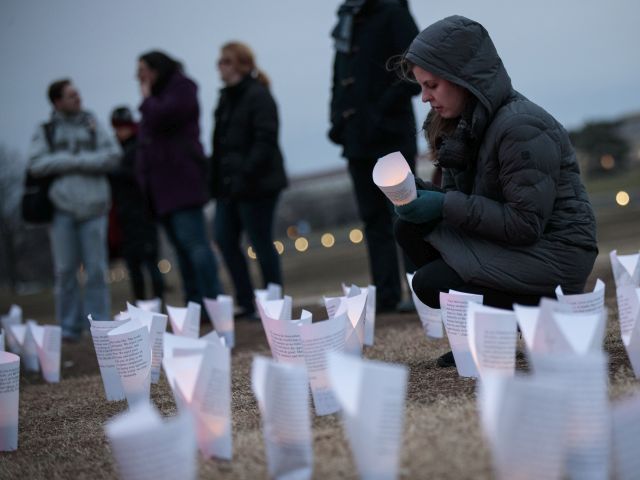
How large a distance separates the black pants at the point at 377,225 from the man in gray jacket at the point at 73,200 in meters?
2.05

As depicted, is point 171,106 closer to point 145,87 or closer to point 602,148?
point 145,87

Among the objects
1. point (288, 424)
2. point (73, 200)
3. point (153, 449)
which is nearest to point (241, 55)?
point (73, 200)

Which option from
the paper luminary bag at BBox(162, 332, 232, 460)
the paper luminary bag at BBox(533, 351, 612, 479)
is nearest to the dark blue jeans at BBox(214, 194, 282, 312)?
the paper luminary bag at BBox(162, 332, 232, 460)

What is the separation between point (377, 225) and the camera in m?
5.46

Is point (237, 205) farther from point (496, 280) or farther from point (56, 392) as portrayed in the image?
point (496, 280)

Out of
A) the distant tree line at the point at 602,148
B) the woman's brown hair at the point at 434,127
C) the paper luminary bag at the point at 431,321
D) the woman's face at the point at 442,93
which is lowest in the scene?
the distant tree line at the point at 602,148

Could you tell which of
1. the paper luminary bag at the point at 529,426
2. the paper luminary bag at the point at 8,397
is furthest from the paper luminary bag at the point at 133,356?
the paper luminary bag at the point at 529,426

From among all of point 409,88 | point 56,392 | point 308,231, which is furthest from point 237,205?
point 308,231

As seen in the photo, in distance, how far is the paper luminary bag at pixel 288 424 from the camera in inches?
82.7

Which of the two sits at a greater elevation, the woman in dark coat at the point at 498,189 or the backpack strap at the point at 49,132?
the backpack strap at the point at 49,132

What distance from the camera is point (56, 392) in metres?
4.38

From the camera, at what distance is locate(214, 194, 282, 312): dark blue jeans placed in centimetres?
609

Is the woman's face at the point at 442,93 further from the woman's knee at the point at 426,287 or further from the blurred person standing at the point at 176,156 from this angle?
the blurred person standing at the point at 176,156

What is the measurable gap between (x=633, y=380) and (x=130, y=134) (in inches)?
229
